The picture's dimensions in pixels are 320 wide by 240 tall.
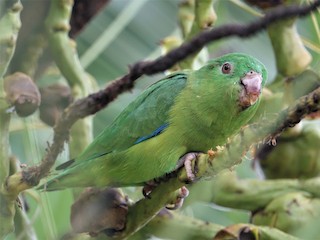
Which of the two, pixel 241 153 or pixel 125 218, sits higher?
pixel 241 153

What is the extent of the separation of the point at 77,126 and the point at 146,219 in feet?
1.03

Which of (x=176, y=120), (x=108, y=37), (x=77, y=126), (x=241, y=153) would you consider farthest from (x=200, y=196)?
(x=108, y=37)

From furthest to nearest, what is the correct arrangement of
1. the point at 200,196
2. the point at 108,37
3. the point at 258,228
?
1. the point at 108,37
2. the point at 200,196
3. the point at 258,228

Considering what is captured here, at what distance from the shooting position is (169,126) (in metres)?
1.58

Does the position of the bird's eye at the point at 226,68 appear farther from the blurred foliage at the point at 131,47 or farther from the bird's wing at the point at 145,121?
Answer: the blurred foliage at the point at 131,47

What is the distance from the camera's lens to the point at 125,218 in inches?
51.4

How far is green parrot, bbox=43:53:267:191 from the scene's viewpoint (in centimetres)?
145

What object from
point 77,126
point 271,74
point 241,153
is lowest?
point 271,74

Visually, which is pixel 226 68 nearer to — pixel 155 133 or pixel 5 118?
pixel 155 133

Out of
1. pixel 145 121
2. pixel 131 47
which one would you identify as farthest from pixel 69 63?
pixel 131 47

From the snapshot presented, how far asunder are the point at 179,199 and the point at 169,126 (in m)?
0.22

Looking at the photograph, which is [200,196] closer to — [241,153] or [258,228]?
[258,228]

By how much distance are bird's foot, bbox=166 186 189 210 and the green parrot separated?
0.07 metres

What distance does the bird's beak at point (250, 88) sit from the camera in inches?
51.9
